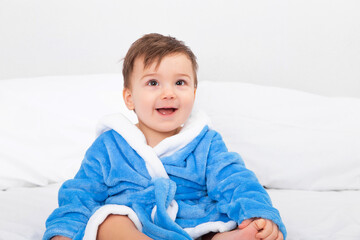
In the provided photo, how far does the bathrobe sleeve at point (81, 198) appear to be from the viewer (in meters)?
1.08

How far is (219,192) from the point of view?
117 cm

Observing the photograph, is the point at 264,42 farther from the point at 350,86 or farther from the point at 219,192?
the point at 219,192

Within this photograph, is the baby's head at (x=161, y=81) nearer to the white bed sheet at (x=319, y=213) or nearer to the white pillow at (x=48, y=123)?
the white bed sheet at (x=319, y=213)

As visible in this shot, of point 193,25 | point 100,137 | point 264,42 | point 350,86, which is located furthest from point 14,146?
point 350,86

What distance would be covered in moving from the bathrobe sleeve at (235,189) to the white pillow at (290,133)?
0.50 metres

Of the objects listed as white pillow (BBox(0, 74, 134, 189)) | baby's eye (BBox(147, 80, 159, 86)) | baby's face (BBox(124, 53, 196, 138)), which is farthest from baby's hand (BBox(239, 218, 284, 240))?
white pillow (BBox(0, 74, 134, 189))

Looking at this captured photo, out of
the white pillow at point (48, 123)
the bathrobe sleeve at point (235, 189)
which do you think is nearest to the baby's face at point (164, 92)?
the bathrobe sleeve at point (235, 189)

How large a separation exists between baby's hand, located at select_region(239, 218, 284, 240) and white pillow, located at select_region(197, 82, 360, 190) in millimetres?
672

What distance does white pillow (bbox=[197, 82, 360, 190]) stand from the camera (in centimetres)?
170

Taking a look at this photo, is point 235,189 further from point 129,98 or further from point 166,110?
point 129,98

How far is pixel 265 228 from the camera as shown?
1.03 metres

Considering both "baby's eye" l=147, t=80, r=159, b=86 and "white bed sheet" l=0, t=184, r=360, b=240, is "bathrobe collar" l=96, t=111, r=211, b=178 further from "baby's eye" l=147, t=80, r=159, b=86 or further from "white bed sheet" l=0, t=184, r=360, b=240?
"white bed sheet" l=0, t=184, r=360, b=240

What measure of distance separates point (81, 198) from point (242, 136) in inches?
32.8

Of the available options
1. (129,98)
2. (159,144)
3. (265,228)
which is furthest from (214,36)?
(265,228)
